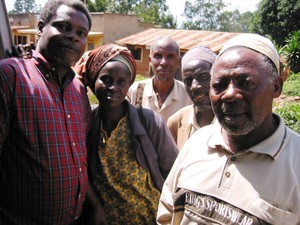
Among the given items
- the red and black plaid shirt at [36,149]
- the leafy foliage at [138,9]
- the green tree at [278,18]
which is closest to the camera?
the red and black plaid shirt at [36,149]

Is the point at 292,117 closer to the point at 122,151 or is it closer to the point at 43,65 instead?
the point at 122,151

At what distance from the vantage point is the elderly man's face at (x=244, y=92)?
1546 millimetres

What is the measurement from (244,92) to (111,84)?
41.4 inches

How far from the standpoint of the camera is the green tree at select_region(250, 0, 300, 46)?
893 inches

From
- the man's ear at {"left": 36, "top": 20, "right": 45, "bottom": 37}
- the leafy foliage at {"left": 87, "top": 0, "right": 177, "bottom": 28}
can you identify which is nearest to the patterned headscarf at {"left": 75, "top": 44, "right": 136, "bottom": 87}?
the man's ear at {"left": 36, "top": 20, "right": 45, "bottom": 37}

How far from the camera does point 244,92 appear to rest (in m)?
1.55

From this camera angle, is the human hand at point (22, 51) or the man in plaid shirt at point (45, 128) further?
the human hand at point (22, 51)

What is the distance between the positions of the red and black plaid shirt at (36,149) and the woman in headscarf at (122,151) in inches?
11.0

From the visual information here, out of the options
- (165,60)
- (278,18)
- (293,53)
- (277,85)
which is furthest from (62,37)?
(278,18)

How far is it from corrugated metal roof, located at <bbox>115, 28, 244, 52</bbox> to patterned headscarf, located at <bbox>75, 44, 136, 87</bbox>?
586 inches

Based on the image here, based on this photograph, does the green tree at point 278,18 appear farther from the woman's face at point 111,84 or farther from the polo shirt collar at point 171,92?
the woman's face at point 111,84

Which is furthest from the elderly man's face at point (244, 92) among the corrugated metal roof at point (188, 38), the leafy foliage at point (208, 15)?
the leafy foliage at point (208, 15)

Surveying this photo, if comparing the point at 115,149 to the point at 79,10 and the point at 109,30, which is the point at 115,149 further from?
the point at 109,30

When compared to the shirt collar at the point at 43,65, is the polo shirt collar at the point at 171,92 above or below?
below
